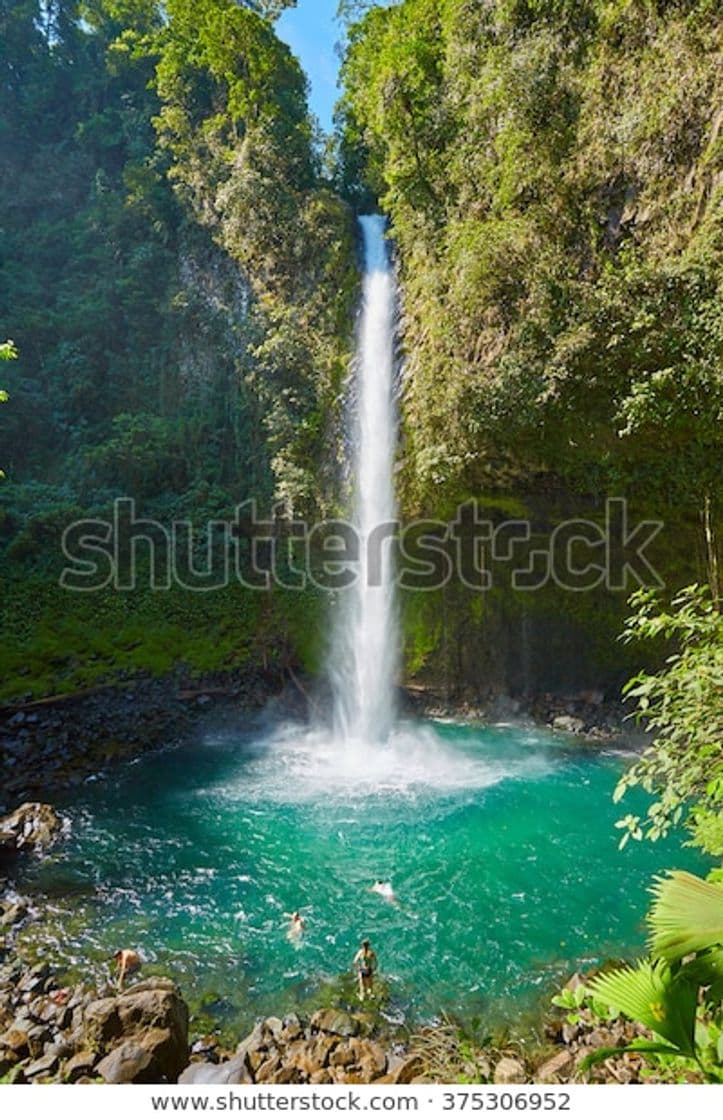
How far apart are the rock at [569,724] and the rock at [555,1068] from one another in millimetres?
8163

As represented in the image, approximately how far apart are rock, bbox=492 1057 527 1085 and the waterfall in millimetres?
8981

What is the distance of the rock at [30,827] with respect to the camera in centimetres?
775

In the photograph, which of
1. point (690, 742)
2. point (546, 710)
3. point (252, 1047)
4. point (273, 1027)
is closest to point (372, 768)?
point (546, 710)

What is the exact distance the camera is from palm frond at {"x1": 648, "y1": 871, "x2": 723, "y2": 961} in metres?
2.09

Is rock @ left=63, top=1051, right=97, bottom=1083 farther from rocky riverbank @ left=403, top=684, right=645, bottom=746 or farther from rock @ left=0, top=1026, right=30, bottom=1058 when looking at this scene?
rocky riverbank @ left=403, top=684, right=645, bottom=746

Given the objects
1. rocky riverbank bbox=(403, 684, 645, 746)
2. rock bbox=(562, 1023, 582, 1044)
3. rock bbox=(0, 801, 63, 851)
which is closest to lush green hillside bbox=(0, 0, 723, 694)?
rocky riverbank bbox=(403, 684, 645, 746)

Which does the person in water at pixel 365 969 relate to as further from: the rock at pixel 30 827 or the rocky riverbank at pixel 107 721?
the rocky riverbank at pixel 107 721

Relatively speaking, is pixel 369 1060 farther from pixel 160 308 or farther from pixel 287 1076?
pixel 160 308

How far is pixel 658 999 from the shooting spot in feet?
6.21

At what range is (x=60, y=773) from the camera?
32.8 feet

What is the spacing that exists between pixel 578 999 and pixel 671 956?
1.45 feet

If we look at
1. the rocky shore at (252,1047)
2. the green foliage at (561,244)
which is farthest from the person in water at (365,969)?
the green foliage at (561,244)

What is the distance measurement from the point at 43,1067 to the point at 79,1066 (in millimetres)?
304
